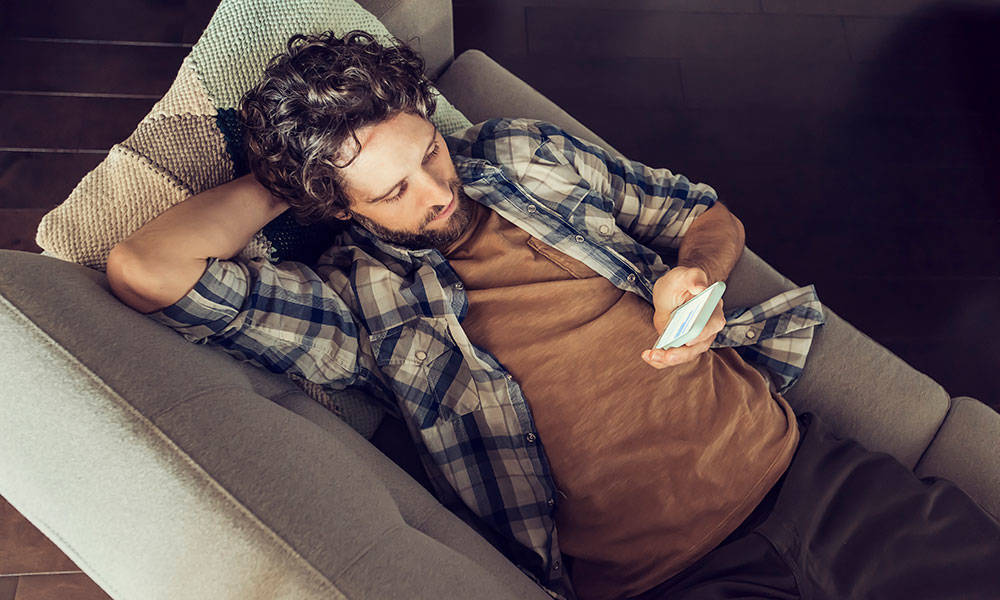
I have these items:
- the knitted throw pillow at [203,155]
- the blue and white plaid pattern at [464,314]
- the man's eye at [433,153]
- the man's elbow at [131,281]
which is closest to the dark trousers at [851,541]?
the blue and white plaid pattern at [464,314]

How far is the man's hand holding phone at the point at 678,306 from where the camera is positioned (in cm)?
100

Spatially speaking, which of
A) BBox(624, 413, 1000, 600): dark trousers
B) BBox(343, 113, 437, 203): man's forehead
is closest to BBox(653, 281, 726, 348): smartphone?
BBox(624, 413, 1000, 600): dark trousers

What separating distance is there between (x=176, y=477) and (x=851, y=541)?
0.93 metres

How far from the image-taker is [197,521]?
705 millimetres

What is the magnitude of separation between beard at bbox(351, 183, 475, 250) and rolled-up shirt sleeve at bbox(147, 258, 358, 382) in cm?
13

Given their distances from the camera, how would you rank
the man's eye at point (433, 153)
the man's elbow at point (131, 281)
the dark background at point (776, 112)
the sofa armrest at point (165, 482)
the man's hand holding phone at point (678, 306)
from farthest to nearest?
1. the dark background at point (776, 112)
2. the man's eye at point (433, 153)
3. the man's hand holding phone at point (678, 306)
4. the man's elbow at point (131, 281)
5. the sofa armrest at point (165, 482)

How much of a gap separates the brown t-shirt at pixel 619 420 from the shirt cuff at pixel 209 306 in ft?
1.29

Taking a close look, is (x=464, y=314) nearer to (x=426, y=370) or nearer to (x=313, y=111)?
(x=426, y=370)

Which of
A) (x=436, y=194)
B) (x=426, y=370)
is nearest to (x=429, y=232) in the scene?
(x=436, y=194)

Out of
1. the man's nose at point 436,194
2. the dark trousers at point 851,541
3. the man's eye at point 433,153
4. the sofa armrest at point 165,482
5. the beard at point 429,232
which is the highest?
the man's eye at point 433,153

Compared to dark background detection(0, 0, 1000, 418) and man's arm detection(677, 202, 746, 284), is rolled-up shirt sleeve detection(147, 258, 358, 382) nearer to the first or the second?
man's arm detection(677, 202, 746, 284)

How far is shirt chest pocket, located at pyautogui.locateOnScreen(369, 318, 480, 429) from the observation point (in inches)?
44.4

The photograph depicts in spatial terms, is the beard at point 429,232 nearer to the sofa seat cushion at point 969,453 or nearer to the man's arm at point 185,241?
the man's arm at point 185,241

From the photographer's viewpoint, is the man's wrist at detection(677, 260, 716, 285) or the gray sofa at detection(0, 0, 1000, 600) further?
the man's wrist at detection(677, 260, 716, 285)
